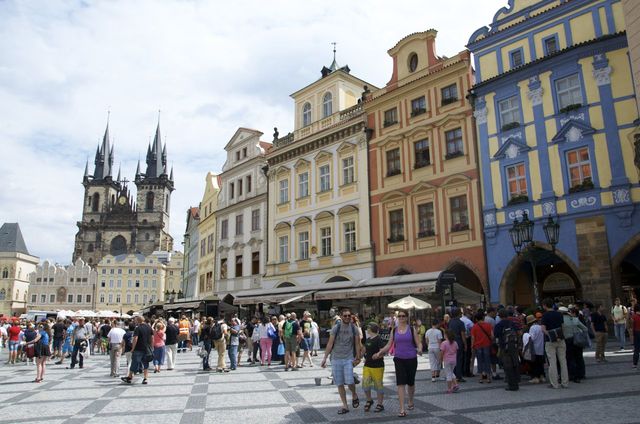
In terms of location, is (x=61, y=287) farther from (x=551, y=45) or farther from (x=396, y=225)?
(x=551, y=45)

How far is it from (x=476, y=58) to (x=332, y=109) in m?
10.1

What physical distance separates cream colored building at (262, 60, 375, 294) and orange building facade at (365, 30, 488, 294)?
117 centimetres

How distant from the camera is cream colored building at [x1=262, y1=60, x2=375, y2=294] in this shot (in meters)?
29.7

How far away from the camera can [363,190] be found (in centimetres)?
2942

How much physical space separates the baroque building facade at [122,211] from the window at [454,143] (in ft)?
424

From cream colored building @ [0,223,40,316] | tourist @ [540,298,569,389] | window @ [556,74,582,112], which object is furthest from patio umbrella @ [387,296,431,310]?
cream colored building @ [0,223,40,316]

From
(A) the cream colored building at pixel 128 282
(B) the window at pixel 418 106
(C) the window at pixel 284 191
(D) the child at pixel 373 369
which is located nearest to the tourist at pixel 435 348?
(D) the child at pixel 373 369

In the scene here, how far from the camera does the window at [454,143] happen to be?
25.5 m

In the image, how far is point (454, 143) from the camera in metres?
25.8

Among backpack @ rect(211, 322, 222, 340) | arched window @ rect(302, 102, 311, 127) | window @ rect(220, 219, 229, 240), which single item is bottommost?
backpack @ rect(211, 322, 222, 340)

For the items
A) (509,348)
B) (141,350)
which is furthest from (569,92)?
(141,350)

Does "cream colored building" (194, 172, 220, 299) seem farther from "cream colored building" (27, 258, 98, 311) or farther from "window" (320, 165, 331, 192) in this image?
"cream colored building" (27, 258, 98, 311)

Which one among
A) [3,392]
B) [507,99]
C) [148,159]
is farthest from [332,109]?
[148,159]

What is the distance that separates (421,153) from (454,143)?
197 cm
